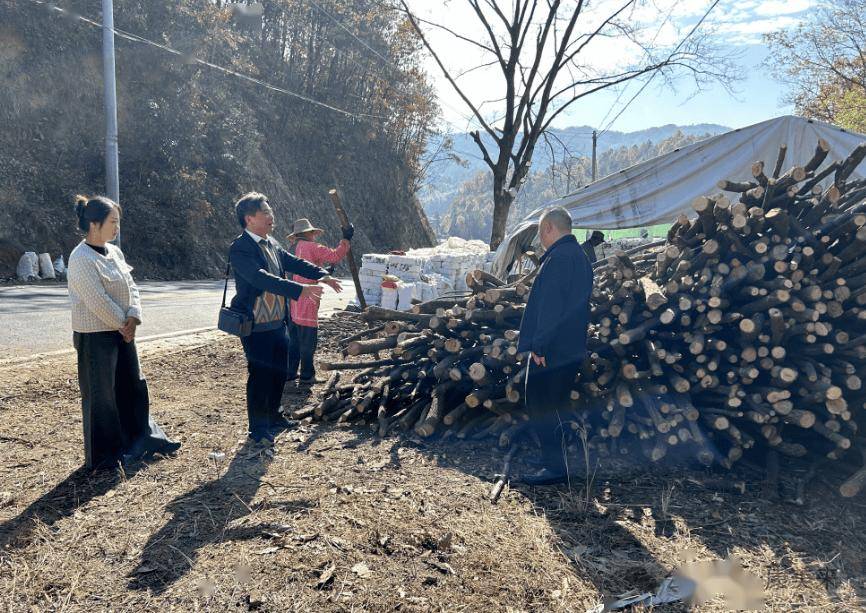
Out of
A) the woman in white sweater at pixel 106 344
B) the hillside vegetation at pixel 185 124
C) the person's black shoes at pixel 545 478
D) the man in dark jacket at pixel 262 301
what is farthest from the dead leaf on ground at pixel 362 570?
the hillside vegetation at pixel 185 124

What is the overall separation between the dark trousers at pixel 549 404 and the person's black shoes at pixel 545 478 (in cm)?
3

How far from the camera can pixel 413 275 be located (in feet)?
39.1

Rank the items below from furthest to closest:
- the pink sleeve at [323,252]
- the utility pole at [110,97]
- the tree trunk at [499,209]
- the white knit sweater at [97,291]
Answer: the tree trunk at [499,209] → the utility pole at [110,97] → the pink sleeve at [323,252] → the white knit sweater at [97,291]

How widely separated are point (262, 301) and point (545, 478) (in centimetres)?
247

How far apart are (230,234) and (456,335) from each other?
21.2m

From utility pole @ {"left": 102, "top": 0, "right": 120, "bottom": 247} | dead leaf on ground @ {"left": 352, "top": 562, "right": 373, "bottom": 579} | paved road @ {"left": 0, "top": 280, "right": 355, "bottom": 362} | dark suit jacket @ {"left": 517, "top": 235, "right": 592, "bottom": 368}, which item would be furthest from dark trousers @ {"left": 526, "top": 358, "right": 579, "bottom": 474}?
utility pole @ {"left": 102, "top": 0, "right": 120, "bottom": 247}

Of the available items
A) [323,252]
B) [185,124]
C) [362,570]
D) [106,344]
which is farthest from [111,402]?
[185,124]

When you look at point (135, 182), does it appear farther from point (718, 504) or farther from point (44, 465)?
point (718, 504)

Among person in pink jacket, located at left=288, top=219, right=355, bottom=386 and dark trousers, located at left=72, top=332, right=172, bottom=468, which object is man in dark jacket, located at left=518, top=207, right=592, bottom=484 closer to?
dark trousers, located at left=72, top=332, right=172, bottom=468

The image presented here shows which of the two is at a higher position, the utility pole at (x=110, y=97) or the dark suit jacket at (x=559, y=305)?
the utility pole at (x=110, y=97)

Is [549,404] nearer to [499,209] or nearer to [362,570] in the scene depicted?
[362,570]

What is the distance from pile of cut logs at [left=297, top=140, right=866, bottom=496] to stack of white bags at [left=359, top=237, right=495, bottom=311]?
5.81 m

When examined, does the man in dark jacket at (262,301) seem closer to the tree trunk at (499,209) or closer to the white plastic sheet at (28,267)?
the tree trunk at (499,209)

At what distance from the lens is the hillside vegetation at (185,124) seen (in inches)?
747
